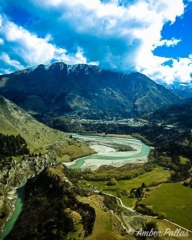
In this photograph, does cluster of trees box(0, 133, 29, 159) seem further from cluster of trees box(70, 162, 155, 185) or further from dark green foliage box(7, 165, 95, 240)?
dark green foliage box(7, 165, 95, 240)

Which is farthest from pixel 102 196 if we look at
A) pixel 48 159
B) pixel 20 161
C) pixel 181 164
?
pixel 181 164

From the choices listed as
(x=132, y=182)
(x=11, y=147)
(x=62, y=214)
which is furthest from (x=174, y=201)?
(x=11, y=147)

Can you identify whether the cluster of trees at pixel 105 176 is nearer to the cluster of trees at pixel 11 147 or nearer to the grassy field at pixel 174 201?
the grassy field at pixel 174 201

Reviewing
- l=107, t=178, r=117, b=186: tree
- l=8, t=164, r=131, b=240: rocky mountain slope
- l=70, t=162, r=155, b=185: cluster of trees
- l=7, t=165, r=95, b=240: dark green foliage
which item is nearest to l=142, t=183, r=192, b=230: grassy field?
l=8, t=164, r=131, b=240: rocky mountain slope

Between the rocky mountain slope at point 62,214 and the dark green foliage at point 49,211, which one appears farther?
the dark green foliage at point 49,211

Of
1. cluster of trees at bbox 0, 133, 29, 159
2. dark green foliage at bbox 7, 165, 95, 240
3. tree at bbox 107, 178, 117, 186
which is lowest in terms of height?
dark green foliage at bbox 7, 165, 95, 240

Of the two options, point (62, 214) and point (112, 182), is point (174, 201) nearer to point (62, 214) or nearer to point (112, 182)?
point (112, 182)

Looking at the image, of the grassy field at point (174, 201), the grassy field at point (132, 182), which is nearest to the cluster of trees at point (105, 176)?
the grassy field at point (132, 182)

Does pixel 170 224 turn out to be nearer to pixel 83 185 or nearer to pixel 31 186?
pixel 83 185
